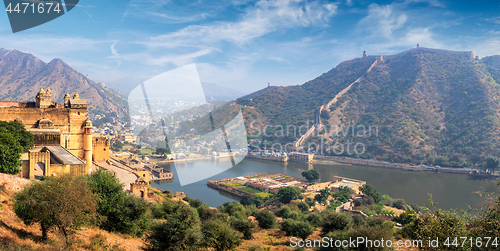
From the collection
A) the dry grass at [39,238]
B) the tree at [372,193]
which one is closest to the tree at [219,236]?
the dry grass at [39,238]

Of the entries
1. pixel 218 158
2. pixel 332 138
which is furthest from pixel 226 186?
pixel 332 138

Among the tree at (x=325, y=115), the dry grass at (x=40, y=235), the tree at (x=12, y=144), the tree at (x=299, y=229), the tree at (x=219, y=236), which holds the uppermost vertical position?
the tree at (x=325, y=115)

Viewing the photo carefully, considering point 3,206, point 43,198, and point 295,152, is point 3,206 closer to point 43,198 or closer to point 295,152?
point 43,198

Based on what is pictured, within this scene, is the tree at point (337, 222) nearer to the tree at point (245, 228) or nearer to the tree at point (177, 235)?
the tree at point (245, 228)

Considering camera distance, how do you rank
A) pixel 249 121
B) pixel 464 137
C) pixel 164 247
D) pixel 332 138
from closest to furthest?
1. pixel 164 247
2. pixel 464 137
3. pixel 332 138
4. pixel 249 121

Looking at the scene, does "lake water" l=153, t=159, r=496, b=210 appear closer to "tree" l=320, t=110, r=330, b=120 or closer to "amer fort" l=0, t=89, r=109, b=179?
"amer fort" l=0, t=89, r=109, b=179

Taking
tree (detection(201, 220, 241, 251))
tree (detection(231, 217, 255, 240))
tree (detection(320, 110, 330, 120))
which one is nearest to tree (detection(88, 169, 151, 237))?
tree (detection(201, 220, 241, 251))
